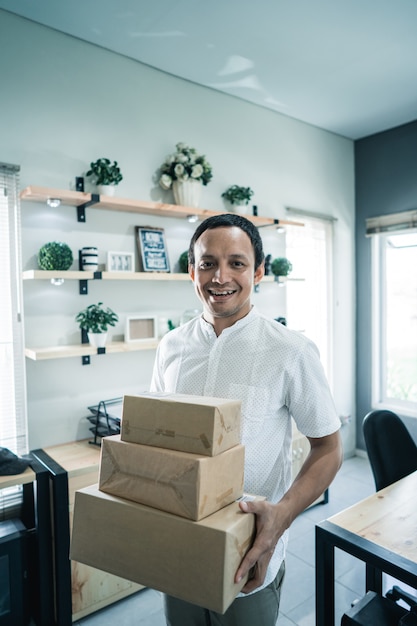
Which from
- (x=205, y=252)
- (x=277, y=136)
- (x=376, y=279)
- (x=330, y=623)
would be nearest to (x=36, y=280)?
(x=205, y=252)

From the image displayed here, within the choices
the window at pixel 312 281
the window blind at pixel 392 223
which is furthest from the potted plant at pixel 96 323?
the window blind at pixel 392 223

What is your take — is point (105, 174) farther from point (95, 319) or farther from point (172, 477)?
point (172, 477)

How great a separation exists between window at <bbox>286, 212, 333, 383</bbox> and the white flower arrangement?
114cm

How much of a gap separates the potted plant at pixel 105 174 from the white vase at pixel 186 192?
42 cm

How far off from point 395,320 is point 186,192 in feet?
7.72

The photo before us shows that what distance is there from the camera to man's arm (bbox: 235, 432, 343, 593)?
90 cm

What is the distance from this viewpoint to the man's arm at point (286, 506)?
90 centimetres

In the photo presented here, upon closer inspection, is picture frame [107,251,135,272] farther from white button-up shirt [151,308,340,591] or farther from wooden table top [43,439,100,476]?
white button-up shirt [151,308,340,591]

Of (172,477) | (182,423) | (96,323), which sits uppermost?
(96,323)

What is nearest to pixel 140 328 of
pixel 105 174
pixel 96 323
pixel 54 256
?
pixel 96 323

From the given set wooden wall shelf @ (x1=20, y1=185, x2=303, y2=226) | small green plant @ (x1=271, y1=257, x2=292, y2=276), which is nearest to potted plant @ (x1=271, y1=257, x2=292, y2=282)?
small green plant @ (x1=271, y1=257, x2=292, y2=276)

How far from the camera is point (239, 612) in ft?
3.58

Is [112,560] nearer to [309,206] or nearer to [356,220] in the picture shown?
[309,206]

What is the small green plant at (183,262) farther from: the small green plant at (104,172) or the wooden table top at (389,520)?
the wooden table top at (389,520)
